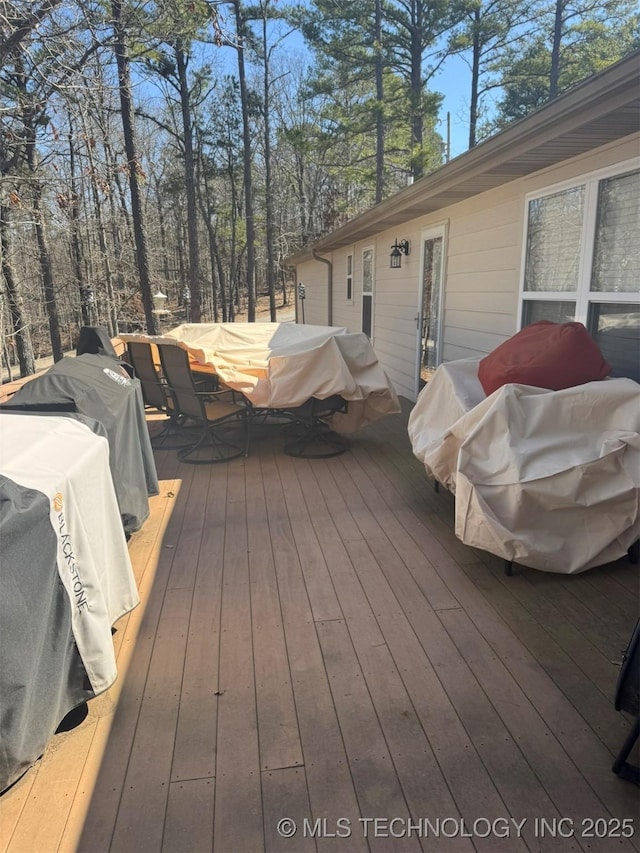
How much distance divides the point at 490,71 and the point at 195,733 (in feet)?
55.3

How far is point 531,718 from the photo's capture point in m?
1.84

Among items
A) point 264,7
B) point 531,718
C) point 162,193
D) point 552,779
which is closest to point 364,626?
point 531,718

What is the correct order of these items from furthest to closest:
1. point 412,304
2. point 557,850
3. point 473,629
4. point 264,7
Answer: point 264,7, point 412,304, point 473,629, point 557,850

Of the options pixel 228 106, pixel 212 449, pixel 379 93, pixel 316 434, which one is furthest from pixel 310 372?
pixel 228 106

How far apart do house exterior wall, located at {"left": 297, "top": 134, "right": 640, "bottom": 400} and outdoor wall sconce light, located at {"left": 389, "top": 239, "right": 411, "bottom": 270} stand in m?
0.08

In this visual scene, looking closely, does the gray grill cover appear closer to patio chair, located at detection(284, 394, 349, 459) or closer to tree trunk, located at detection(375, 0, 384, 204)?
patio chair, located at detection(284, 394, 349, 459)

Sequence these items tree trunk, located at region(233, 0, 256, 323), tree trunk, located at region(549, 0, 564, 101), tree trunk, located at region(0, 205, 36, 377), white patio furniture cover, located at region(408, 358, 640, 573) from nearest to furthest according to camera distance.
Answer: white patio furniture cover, located at region(408, 358, 640, 573) → tree trunk, located at region(0, 205, 36, 377) → tree trunk, located at region(549, 0, 564, 101) → tree trunk, located at region(233, 0, 256, 323)

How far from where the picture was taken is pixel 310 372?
4.61m

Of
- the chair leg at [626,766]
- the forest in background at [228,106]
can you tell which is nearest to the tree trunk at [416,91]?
the forest in background at [228,106]

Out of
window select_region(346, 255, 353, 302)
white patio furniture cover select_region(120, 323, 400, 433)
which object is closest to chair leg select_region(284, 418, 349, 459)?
white patio furniture cover select_region(120, 323, 400, 433)

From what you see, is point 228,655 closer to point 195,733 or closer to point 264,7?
point 195,733

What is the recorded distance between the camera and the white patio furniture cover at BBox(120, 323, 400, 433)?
457cm

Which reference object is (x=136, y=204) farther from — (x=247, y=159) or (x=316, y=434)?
(x=316, y=434)

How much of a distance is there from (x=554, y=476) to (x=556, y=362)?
69cm
